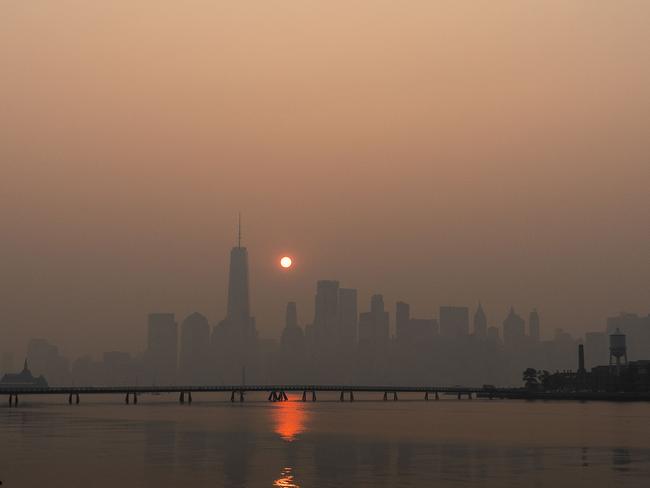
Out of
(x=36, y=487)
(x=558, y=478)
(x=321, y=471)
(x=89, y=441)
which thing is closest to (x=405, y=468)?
(x=321, y=471)

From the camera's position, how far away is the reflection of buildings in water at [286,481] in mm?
74750

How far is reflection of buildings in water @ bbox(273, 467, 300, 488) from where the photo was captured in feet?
245

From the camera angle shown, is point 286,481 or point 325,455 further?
point 325,455

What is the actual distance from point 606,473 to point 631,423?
82663 millimetres

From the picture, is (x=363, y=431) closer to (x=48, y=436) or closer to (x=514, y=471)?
(x=48, y=436)

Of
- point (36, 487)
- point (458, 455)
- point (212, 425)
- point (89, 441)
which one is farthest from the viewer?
point (212, 425)

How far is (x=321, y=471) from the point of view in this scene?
8469cm

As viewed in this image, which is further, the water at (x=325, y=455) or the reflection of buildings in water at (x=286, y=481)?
the water at (x=325, y=455)

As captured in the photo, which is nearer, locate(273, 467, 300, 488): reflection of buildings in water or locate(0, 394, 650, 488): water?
locate(273, 467, 300, 488): reflection of buildings in water

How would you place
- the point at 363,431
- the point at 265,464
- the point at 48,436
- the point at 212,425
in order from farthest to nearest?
the point at 212,425
the point at 363,431
the point at 48,436
the point at 265,464

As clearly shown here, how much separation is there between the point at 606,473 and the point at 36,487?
4331 centimetres

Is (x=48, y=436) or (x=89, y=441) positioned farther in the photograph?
(x=48, y=436)

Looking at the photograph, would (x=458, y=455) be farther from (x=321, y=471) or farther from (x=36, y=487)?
(x=36, y=487)

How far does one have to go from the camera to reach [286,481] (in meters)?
77.1
